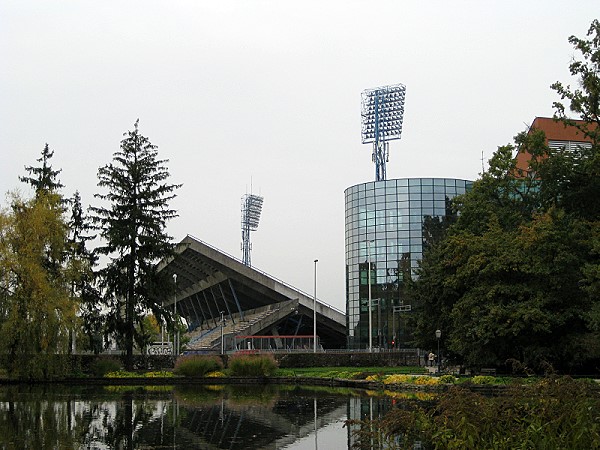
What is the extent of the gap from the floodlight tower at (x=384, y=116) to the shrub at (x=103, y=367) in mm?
42684

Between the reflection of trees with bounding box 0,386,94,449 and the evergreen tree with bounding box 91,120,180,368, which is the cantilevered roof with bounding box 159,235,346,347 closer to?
the evergreen tree with bounding box 91,120,180,368

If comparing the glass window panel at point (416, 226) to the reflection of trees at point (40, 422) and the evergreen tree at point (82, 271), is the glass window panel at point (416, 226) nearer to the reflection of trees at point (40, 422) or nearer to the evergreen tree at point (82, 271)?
the evergreen tree at point (82, 271)

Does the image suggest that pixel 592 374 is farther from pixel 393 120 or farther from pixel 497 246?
pixel 393 120

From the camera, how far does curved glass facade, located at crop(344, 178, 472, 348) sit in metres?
70.8

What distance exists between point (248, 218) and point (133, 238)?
9034 centimetres

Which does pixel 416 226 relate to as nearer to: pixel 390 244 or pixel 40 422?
pixel 390 244

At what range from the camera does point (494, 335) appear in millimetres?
34594

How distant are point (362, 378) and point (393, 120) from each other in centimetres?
4736

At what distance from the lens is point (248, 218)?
138 metres

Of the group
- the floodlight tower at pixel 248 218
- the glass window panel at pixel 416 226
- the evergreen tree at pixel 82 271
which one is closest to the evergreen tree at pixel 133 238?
the evergreen tree at pixel 82 271

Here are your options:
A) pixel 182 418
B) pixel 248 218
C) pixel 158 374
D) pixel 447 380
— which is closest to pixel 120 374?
pixel 158 374

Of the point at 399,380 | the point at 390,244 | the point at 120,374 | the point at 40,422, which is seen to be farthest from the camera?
the point at 390,244

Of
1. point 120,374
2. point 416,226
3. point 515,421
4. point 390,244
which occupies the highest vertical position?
point 416,226

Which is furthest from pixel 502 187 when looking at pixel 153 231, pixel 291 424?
pixel 291 424
